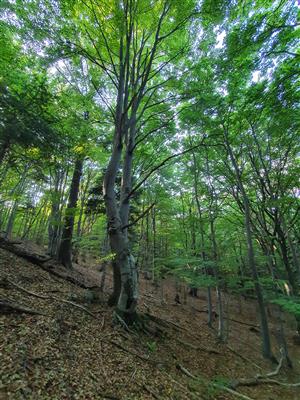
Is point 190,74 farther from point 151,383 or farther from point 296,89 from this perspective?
point 151,383

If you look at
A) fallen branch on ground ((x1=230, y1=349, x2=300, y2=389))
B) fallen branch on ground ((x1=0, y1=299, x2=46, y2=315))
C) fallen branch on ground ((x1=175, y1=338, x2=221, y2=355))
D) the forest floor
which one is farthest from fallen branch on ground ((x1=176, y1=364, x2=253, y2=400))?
fallen branch on ground ((x1=0, y1=299, x2=46, y2=315))

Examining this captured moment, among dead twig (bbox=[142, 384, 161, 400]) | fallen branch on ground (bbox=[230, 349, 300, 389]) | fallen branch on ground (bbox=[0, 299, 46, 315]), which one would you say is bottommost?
fallen branch on ground (bbox=[230, 349, 300, 389])

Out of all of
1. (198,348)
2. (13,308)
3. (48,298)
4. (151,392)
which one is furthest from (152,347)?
(13,308)

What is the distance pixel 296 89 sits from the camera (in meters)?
5.72

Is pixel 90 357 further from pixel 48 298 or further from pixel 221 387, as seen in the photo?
pixel 221 387

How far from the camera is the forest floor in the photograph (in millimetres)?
3240

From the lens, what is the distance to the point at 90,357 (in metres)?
4.18

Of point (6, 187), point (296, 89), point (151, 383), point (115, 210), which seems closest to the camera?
point (151, 383)

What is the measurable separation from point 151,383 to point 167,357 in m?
1.54

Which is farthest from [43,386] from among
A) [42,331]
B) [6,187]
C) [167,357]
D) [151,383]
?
[6,187]

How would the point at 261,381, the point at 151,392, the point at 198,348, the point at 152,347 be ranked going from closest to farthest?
1. the point at 151,392
2. the point at 152,347
3. the point at 261,381
4. the point at 198,348

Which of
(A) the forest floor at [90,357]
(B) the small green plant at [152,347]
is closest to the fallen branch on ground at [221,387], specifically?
(A) the forest floor at [90,357]

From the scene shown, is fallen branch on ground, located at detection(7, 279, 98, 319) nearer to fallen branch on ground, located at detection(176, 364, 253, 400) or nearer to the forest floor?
the forest floor

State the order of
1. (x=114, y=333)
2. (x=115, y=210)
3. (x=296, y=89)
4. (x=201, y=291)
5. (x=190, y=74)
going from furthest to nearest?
(x=201, y=291), (x=190, y=74), (x=115, y=210), (x=296, y=89), (x=114, y=333)
